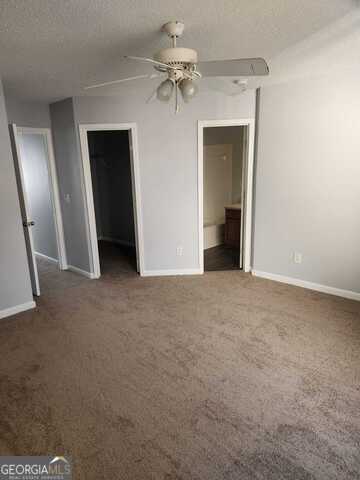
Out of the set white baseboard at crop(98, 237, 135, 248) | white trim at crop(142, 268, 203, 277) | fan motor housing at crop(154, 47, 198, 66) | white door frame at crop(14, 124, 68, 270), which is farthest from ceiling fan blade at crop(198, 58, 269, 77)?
white baseboard at crop(98, 237, 135, 248)

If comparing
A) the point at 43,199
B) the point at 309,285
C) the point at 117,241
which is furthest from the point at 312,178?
the point at 117,241

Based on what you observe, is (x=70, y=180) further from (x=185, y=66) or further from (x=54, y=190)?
(x=185, y=66)

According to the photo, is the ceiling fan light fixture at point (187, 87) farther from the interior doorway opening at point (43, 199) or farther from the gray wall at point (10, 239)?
the interior doorway opening at point (43, 199)

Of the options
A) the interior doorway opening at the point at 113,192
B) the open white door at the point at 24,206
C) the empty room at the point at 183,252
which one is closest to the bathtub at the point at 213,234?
the empty room at the point at 183,252

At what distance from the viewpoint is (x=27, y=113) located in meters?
4.19

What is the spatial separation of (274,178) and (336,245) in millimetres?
1082

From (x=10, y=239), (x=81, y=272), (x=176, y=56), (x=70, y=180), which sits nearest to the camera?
(x=176, y=56)

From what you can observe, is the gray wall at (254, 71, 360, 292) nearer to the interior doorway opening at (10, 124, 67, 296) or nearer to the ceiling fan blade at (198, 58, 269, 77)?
the ceiling fan blade at (198, 58, 269, 77)

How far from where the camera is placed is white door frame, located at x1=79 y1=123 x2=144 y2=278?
161 inches

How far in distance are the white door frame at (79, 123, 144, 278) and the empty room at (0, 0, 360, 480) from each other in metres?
0.03

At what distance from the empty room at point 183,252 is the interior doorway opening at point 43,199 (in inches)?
1.3

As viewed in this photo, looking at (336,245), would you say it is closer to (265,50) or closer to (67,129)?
(265,50)

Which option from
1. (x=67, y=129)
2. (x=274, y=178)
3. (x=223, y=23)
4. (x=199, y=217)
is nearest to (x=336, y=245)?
(x=274, y=178)

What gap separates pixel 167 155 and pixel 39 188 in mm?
2154
